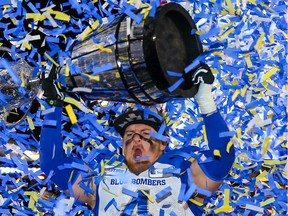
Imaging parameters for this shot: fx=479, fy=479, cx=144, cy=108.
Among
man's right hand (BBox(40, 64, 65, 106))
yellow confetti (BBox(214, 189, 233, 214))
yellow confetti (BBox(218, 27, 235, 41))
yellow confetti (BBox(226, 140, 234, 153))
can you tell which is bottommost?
yellow confetti (BBox(214, 189, 233, 214))

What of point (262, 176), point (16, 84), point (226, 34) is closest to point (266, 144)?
point (262, 176)

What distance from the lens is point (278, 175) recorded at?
1696mm

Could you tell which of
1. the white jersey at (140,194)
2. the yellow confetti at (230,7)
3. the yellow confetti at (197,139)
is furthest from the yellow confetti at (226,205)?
the yellow confetti at (230,7)

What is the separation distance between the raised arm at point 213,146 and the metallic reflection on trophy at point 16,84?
531 millimetres

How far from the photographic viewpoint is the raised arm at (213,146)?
148 centimetres

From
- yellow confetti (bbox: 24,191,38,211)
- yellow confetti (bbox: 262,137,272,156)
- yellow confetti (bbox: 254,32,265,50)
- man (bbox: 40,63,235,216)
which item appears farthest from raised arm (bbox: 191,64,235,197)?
yellow confetti (bbox: 24,191,38,211)

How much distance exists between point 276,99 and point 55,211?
86 cm

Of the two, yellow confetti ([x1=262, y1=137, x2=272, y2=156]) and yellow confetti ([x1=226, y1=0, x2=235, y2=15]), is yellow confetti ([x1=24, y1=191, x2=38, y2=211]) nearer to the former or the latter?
yellow confetti ([x1=262, y1=137, x2=272, y2=156])

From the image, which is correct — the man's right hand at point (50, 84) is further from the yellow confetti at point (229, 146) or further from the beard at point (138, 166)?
the yellow confetti at point (229, 146)

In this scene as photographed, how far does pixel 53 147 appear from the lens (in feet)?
5.45

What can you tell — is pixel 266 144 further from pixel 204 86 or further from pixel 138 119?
pixel 138 119

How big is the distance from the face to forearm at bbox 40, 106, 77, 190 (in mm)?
214

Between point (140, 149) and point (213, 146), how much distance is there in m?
0.31

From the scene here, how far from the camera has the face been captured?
172cm
